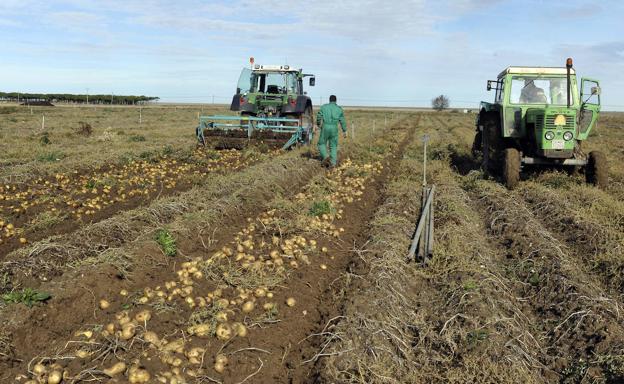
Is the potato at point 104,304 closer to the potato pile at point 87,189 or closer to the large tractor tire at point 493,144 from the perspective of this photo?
the potato pile at point 87,189

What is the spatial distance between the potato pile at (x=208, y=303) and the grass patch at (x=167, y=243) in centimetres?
27

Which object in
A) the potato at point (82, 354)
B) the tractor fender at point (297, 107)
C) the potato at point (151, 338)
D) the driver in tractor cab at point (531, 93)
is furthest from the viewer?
the tractor fender at point (297, 107)

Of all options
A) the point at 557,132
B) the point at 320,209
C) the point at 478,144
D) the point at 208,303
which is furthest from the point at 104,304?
the point at 478,144

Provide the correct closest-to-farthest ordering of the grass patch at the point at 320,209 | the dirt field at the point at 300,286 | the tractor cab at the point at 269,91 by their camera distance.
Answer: the dirt field at the point at 300,286 → the grass patch at the point at 320,209 → the tractor cab at the point at 269,91

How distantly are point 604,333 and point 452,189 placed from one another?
6.04 meters

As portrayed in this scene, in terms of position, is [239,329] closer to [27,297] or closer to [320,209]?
[27,297]

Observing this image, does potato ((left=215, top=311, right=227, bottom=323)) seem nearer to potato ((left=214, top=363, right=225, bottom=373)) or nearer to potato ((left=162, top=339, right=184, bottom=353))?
potato ((left=162, top=339, right=184, bottom=353))

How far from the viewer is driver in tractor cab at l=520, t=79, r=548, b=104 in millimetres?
11653

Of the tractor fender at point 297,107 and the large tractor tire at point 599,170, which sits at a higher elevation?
the tractor fender at point 297,107

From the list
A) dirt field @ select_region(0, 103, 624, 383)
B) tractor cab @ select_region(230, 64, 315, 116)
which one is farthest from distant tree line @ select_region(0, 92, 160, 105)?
dirt field @ select_region(0, 103, 624, 383)

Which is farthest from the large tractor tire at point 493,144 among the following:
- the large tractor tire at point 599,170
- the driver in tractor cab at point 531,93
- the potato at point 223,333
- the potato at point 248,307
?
the potato at point 223,333

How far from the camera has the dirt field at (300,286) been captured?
13.3ft

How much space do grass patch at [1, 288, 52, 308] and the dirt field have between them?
2 cm

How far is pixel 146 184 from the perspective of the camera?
1016cm
